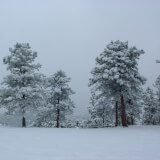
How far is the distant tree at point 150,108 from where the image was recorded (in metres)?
35.9

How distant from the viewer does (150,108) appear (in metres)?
36.2

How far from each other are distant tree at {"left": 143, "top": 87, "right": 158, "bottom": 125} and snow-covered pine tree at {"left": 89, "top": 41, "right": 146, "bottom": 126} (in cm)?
1653

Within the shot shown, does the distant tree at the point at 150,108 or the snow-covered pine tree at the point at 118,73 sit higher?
the snow-covered pine tree at the point at 118,73

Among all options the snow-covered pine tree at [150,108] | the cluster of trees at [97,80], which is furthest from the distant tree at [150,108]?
the cluster of trees at [97,80]

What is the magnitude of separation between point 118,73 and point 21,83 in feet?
41.1

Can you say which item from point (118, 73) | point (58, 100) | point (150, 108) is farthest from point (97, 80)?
point (150, 108)

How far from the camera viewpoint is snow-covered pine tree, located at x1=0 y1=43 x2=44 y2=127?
20.9 meters

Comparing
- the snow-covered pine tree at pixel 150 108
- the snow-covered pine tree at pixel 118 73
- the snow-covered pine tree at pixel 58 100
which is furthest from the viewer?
the snow-covered pine tree at pixel 150 108

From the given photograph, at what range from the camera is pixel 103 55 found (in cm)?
2206

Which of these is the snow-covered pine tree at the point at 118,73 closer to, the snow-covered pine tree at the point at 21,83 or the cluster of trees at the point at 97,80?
the cluster of trees at the point at 97,80

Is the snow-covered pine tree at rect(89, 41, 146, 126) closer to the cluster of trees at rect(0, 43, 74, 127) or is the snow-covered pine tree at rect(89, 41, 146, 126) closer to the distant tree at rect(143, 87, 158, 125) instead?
the cluster of trees at rect(0, 43, 74, 127)

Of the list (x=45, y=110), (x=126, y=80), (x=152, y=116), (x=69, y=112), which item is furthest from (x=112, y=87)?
(x=152, y=116)

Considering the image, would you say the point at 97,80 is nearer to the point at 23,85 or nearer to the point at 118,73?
the point at 118,73

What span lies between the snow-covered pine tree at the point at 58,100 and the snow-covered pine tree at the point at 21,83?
4577 millimetres
